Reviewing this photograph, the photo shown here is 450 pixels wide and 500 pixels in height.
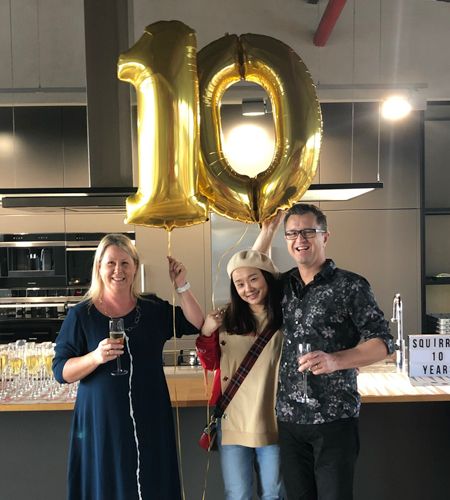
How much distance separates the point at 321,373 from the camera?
1601 millimetres

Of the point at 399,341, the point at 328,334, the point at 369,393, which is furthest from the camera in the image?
the point at 399,341

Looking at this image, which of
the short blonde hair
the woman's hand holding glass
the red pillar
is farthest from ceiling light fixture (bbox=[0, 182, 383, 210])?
the red pillar

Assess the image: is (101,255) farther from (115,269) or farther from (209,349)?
(209,349)

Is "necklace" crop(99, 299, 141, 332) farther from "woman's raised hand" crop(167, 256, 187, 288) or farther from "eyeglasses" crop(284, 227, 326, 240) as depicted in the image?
"eyeglasses" crop(284, 227, 326, 240)

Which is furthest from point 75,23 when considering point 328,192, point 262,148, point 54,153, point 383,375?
point 383,375

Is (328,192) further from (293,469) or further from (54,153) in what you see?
(54,153)

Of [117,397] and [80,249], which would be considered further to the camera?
[80,249]

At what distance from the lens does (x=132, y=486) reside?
5.60ft

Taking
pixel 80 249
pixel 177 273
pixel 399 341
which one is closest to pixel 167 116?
pixel 177 273

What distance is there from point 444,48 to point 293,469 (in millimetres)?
3923

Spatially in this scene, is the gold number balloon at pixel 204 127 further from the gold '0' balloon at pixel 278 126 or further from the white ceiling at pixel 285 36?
the white ceiling at pixel 285 36

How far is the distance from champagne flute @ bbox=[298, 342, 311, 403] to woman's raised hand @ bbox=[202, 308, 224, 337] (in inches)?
14.0

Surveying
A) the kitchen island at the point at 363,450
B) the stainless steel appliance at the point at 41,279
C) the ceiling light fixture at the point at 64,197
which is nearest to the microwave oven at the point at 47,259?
the stainless steel appliance at the point at 41,279

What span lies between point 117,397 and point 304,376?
23.5 inches
